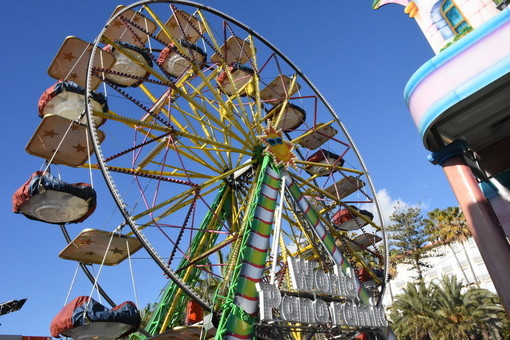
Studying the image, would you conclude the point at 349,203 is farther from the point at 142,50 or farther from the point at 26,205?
the point at 26,205

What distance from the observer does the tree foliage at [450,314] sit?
27156 mm

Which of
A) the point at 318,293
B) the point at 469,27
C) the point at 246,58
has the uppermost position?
the point at 246,58

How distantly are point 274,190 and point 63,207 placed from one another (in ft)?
17.8

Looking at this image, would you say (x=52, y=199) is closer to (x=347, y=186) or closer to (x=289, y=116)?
(x=289, y=116)

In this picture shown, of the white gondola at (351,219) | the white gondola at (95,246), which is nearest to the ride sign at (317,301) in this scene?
the white gondola at (95,246)

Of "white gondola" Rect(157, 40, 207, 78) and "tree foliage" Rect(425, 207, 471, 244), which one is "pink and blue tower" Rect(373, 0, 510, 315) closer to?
"white gondola" Rect(157, 40, 207, 78)

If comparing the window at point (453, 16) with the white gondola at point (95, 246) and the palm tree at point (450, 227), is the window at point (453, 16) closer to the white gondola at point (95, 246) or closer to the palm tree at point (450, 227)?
the white gondola at point (95, 246)

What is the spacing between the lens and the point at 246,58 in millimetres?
17297

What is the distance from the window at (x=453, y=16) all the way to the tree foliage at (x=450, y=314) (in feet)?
71.8

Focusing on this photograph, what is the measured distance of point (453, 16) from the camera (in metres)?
11.6

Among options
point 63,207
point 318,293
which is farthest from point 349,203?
point 63,207

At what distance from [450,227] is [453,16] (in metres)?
35.8

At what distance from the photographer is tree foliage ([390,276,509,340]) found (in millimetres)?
27156

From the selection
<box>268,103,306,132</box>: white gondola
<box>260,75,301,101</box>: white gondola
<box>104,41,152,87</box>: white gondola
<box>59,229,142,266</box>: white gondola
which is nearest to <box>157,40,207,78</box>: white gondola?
<box>104,41,152,87</box>: white gondola
